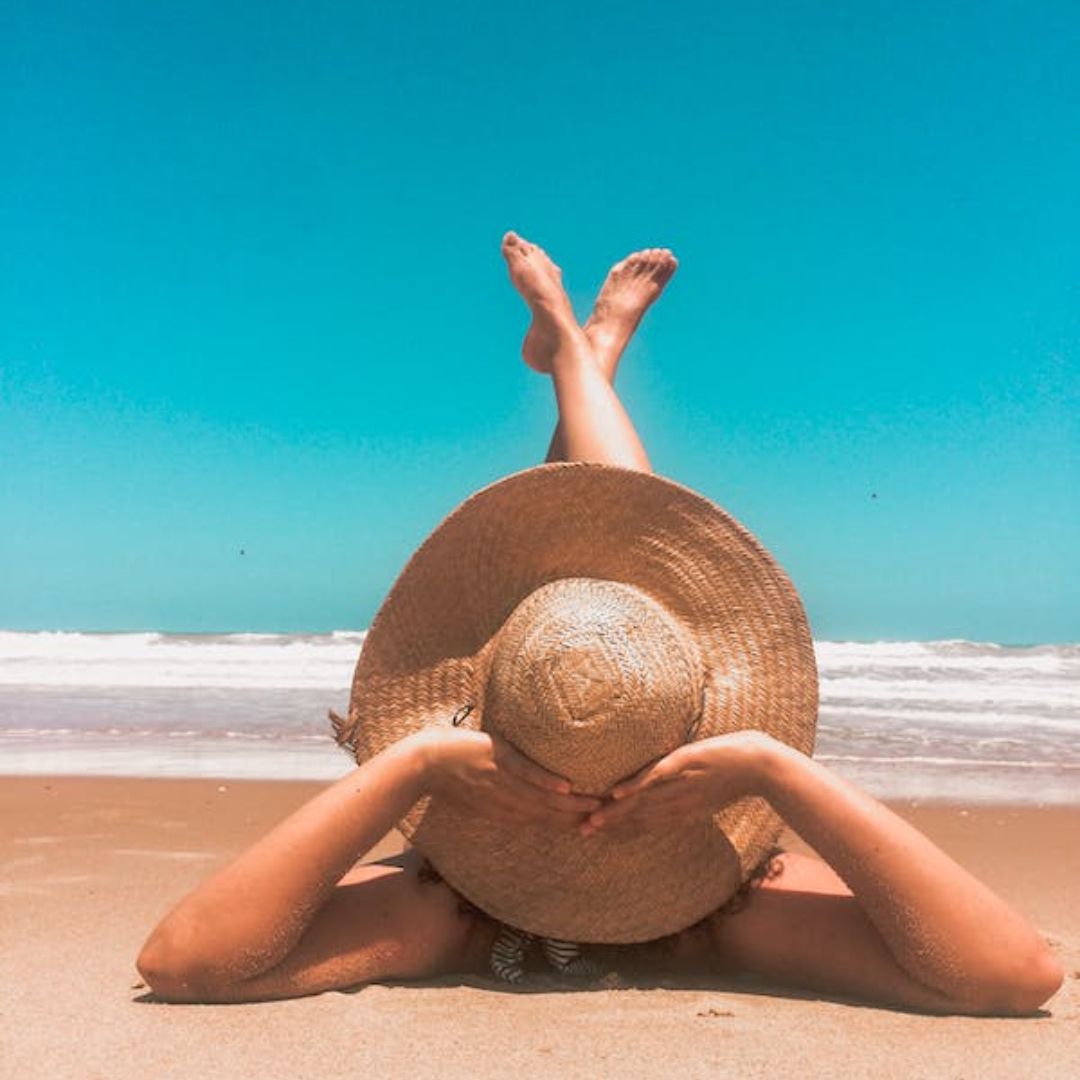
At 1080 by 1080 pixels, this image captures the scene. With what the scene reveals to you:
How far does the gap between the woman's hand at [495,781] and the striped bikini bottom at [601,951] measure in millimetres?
401

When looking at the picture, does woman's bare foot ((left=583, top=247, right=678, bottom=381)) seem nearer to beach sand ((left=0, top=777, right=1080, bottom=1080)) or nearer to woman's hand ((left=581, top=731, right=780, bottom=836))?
woman's hand ((left=581, top=731, right=780, bottom=836))

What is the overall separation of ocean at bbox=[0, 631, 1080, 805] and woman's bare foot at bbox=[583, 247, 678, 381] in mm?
3219

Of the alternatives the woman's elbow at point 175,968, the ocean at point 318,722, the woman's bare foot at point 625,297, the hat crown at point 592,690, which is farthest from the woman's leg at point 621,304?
the ocean at point 318,722

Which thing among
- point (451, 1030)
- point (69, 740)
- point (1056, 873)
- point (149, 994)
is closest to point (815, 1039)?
point (451, 1030)

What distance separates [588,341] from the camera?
5156 millimetres

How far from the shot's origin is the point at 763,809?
116 inches

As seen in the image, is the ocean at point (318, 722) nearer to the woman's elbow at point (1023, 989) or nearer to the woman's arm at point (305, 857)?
the woman's elbow at point (1023, 989)

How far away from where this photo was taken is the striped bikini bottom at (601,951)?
3055mm

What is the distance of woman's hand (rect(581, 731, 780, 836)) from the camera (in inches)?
103

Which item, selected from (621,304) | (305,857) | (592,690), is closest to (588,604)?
(592,690)

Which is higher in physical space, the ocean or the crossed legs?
the crossed legs

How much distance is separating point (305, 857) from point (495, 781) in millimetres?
474

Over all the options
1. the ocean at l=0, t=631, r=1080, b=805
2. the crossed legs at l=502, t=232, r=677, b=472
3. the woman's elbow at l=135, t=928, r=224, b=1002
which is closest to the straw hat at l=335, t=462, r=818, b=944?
the woman's elbow at l=135, t=928, r=224, b=1002

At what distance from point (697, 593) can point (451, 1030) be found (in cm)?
115
